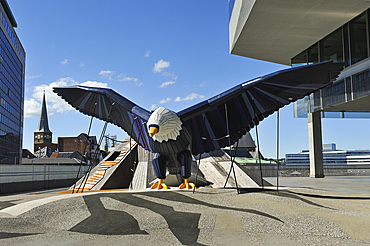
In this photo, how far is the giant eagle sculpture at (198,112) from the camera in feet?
24.8

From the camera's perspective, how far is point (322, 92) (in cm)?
2078

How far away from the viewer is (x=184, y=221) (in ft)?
17.2

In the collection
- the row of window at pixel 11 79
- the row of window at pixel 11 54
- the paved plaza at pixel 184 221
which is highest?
the row of window at pixel 11 54

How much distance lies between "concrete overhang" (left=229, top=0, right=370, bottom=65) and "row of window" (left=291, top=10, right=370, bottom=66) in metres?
0.97

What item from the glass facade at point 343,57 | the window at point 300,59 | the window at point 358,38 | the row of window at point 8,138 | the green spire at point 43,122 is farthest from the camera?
the green spire at point 43,122

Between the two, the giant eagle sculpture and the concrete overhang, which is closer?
the giant eagle sculpture

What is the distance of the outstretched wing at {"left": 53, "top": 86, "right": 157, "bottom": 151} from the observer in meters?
8.79

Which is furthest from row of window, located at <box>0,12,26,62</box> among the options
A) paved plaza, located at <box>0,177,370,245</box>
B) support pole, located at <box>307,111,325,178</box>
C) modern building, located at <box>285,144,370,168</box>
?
modern building, located at <box>285,144,370,168</box>

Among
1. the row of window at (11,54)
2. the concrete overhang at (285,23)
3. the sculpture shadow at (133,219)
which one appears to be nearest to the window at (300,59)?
the concrete overhang at (285,23)

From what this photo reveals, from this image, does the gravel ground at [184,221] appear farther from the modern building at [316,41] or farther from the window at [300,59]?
the window at [300,59]

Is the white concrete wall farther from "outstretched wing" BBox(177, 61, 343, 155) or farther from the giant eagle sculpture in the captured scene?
"outstretched wing" BBox(177, 61, 343, 155)

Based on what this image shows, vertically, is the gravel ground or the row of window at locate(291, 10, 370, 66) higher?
the row of window at locate(291, 10, 370, 66)

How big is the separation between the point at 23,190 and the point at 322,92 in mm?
21022

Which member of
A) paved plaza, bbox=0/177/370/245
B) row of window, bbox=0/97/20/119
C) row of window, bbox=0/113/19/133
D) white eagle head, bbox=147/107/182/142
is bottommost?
paved plaza, bbox=0/177/370/245
